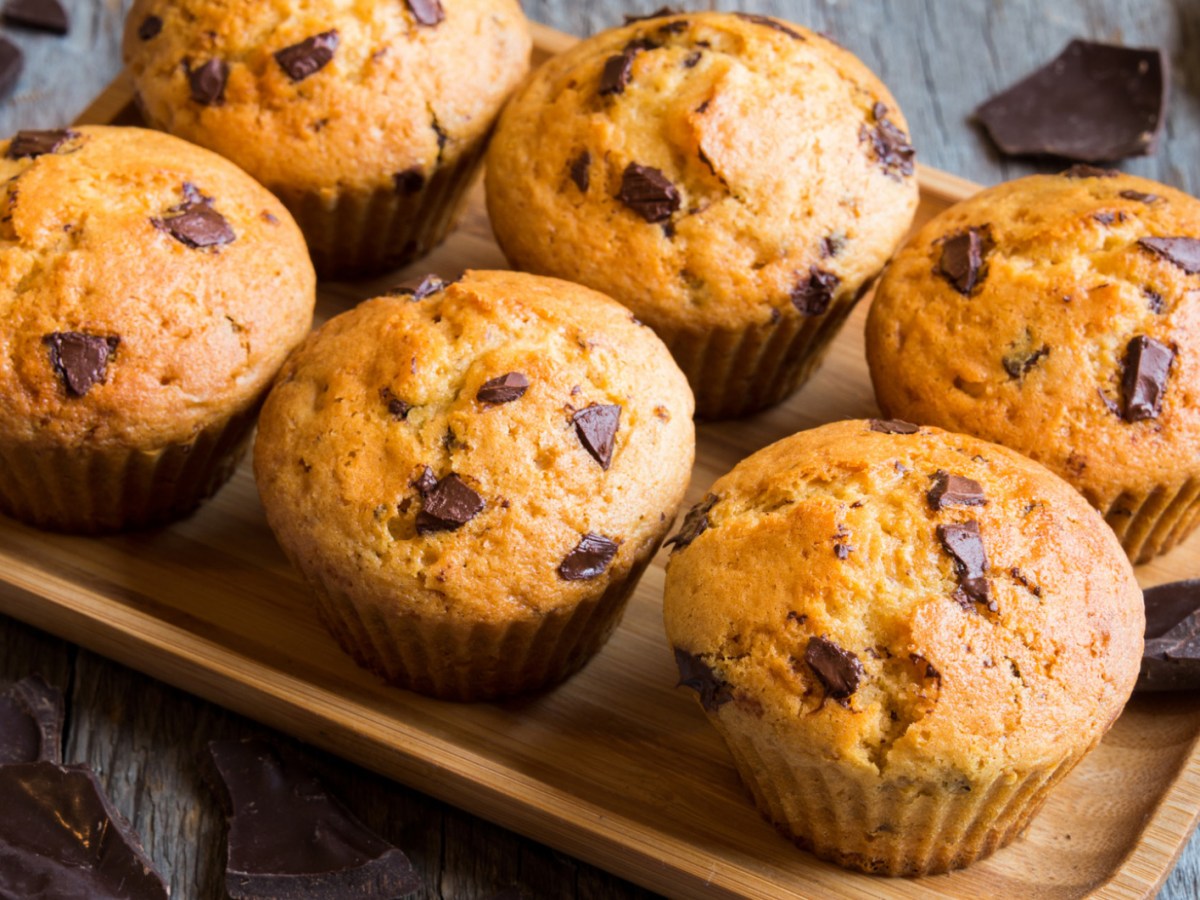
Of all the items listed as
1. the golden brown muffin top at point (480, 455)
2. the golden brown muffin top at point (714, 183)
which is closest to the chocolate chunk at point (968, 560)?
the golden brown muffin top at point (480, 455)

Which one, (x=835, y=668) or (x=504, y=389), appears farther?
(x=504, y=389)

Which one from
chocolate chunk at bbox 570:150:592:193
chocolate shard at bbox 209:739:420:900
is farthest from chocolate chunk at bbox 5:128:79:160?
chocolate shard at bbox 209:739:420:900

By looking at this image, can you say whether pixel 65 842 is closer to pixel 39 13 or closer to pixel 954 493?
pixel 954 493

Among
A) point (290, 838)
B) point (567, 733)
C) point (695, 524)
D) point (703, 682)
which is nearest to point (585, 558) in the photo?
point (695, 524)

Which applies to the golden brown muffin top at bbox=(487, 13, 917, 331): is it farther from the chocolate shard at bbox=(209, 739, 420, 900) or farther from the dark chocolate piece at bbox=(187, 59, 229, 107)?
the chocolate shard at bbox=(209, 739, 420, 900)

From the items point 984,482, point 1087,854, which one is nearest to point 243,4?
point 984,482

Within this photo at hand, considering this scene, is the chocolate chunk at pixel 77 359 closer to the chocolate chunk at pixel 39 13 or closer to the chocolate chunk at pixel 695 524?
the chocolate chunk at pixel 695 524

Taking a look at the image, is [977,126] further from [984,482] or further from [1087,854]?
[1087,854]
